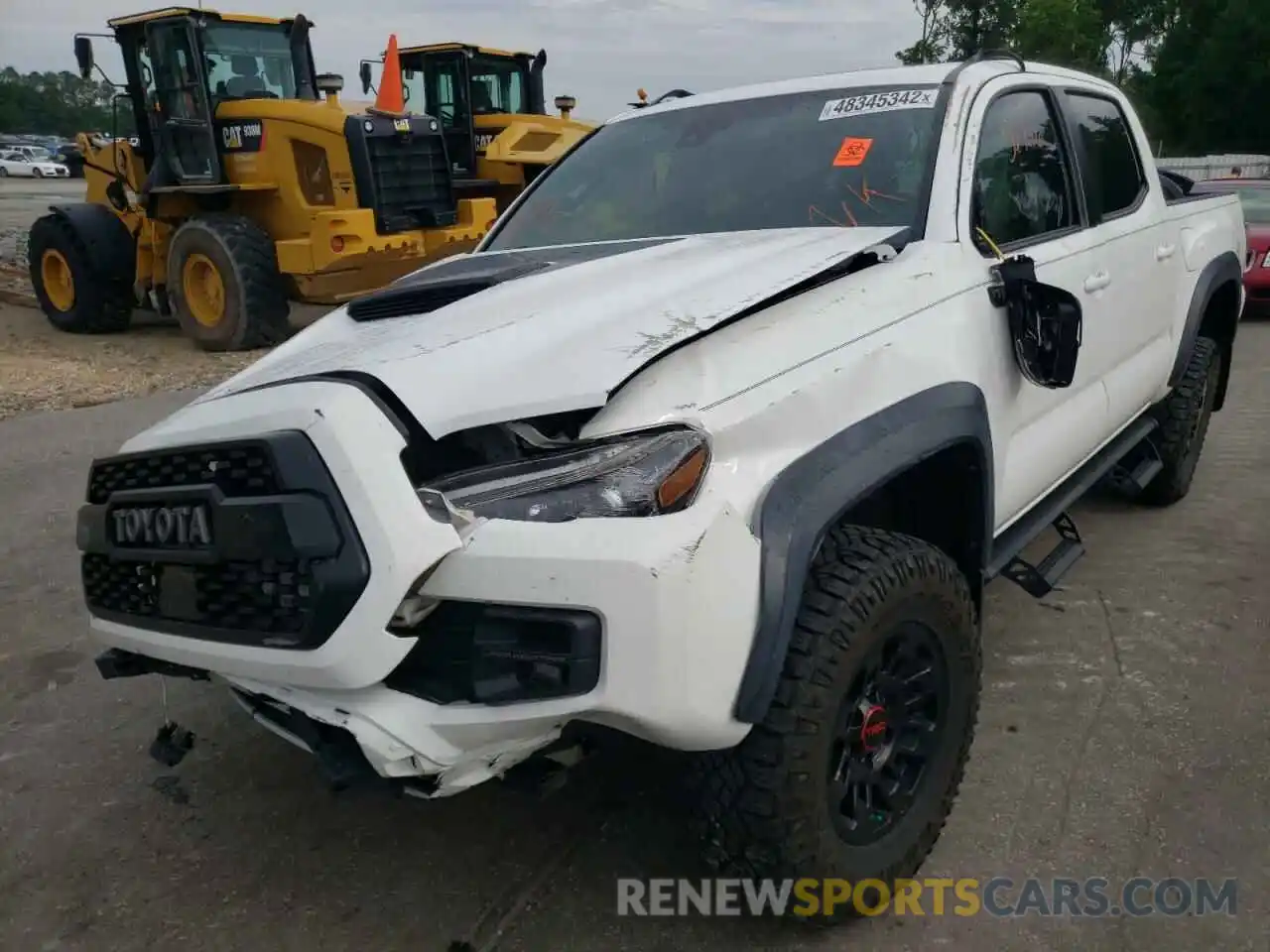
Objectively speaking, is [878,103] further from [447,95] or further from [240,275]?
[447,95]

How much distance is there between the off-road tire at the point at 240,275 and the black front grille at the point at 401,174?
1.04 meters

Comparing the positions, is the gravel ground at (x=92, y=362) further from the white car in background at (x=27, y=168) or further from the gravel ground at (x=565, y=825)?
the white car in background at (x=27, y=168)

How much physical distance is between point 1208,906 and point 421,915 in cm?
175

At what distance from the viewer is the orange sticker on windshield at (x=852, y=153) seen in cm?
323

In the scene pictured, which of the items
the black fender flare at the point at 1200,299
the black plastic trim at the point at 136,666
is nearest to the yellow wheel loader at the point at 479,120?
the black fender flare at the point at 1200,299

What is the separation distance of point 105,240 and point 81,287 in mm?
531

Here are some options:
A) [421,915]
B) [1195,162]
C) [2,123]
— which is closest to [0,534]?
[421,915]

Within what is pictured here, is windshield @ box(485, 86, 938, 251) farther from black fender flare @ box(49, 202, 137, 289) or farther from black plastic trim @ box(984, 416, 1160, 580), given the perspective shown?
black fender flare @ box(49, 202, 137, 289)

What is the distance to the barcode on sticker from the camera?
3.27 metres

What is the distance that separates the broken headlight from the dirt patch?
6878 millimetres

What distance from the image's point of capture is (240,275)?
979 cm

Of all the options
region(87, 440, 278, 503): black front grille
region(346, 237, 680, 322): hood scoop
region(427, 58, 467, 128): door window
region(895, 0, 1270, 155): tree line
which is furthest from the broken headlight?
region(895, 0, 1270, 155): tree line

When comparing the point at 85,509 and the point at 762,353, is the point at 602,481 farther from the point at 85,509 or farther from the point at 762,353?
the point at 85,509

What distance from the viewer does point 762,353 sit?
228cm
